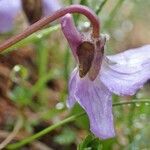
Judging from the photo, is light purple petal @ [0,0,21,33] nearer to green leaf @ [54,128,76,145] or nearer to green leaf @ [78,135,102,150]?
green leaf @ [54,128,76,145]

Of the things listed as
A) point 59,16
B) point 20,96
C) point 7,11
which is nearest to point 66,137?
point 20,96

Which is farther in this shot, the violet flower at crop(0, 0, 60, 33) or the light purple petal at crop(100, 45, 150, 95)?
the violet flower at crop(0, 0, 60, 33)

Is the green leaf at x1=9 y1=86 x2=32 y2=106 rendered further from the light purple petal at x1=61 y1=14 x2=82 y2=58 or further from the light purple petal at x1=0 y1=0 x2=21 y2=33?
the light purple petal at x1=61 y1=14 x2=82 y2=58

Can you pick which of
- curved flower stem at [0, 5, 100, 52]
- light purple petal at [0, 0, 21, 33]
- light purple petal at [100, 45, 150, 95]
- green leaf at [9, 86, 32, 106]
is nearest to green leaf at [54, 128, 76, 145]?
green leaf at [9, 86, 32, 106]

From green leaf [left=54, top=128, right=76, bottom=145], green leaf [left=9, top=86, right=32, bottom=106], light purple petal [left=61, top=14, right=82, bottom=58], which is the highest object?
light purple petal [left=61, top=14, right=82, bottom=58]

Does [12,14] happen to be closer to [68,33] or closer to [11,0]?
[11,0]

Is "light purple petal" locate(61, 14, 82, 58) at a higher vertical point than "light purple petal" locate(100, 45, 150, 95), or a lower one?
higher

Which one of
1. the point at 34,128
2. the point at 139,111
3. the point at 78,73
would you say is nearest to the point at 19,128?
the point at 34,128
